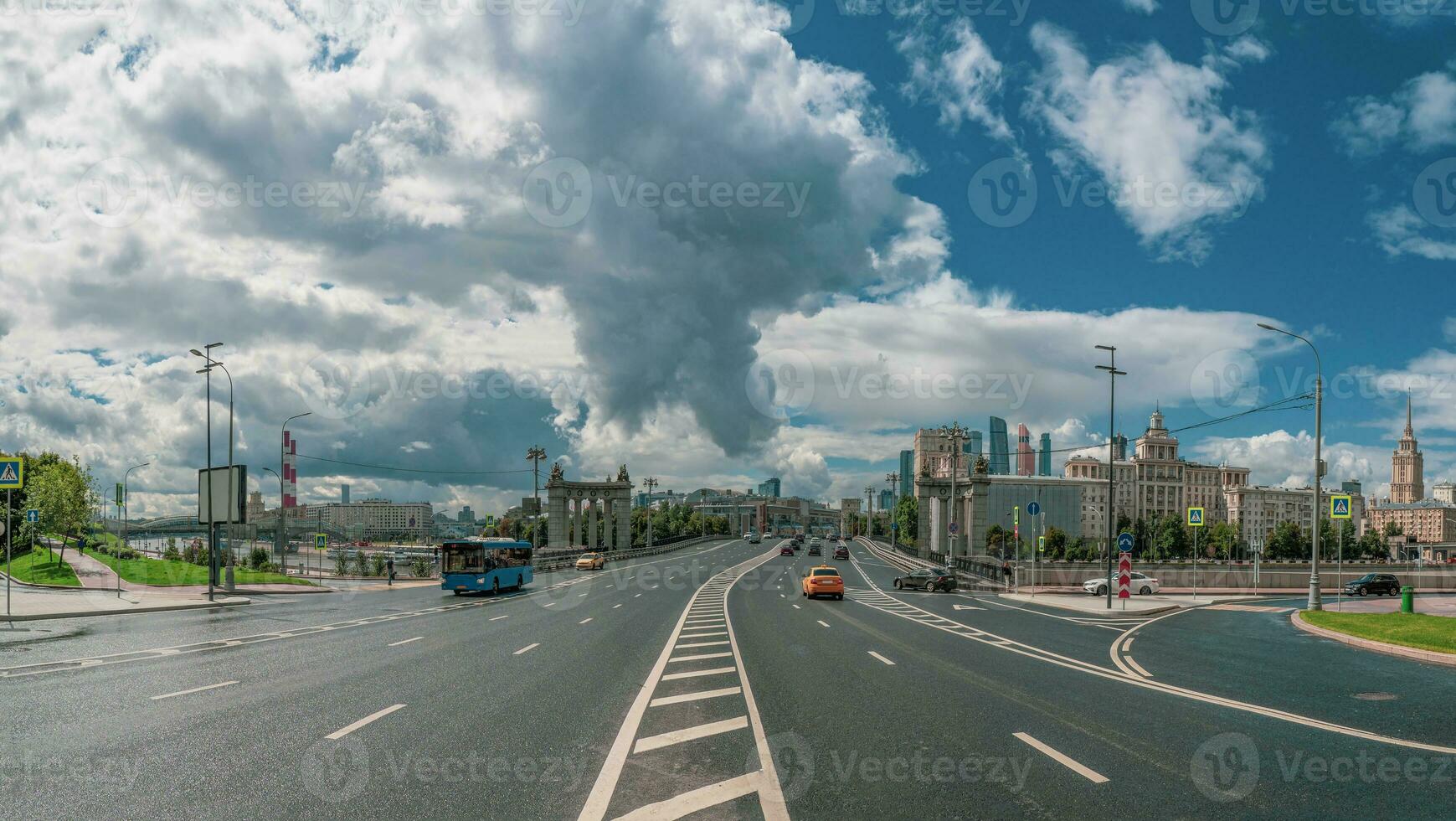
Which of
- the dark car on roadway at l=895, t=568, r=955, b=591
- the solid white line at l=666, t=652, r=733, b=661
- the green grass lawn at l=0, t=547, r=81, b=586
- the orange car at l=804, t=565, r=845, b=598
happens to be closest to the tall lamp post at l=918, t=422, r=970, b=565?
the dark car on roadway at l=895, t=568, r=955, b=591

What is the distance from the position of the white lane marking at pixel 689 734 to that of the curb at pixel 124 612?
24576mm

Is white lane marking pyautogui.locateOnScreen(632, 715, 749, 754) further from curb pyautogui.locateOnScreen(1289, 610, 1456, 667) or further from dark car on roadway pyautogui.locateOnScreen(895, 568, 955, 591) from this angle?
dark car on roadway pyautogui.locateOnScreen(895, 568, 955, 591)

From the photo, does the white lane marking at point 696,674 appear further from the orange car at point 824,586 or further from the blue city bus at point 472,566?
the blue city bus at point 472,566

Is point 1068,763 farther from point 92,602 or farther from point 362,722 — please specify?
point 92,602

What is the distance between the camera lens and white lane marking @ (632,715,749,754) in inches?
369

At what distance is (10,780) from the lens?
7.72m

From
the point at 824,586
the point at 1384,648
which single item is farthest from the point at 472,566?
Answer: the point at 1384,648

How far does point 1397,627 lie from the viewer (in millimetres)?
22453

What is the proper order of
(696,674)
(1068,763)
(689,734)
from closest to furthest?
(1068,763)
(689,734)
(696,674)

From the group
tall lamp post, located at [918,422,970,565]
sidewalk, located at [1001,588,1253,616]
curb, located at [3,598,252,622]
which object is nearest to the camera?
curb, located at [3,598,252,622]

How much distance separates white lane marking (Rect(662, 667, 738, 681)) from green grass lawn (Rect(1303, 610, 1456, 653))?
15962mm

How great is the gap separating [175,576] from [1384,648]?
186 feet

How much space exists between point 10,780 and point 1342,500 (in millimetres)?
35602

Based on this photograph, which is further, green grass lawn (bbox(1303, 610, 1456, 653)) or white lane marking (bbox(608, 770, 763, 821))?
green grass lawn (bbox(1303, 610, 1456, 653))
